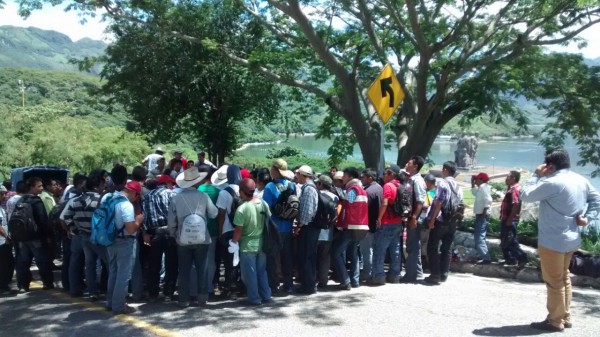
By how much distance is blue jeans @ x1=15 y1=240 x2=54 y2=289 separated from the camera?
7.69 meters

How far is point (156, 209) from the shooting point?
23.5 feet

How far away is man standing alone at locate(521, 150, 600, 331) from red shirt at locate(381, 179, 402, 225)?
7.34ft

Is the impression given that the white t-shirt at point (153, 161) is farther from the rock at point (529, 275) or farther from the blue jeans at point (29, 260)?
the rock at point (529, 275)

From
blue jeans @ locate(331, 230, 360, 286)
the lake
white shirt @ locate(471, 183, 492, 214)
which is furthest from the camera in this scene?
the lake

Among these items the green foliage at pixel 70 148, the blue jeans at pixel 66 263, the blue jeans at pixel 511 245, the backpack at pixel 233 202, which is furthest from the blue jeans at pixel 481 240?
the green foliage at pixel 70 148

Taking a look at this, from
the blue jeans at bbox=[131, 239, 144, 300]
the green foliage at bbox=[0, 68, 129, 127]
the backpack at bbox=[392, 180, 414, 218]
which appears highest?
the green foliage at bbox=[0, 68, 129, 127]

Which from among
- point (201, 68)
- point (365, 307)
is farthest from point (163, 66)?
point (365, 307)

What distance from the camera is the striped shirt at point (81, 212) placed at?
276 inches

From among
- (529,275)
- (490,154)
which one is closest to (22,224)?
(529,275)

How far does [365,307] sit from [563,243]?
2341 mm

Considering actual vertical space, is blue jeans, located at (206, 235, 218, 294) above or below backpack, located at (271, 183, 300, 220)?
below

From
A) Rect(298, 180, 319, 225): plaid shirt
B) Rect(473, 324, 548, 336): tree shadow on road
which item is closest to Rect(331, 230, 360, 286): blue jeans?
Rect(298, 180, 319, 225): plaid shirt

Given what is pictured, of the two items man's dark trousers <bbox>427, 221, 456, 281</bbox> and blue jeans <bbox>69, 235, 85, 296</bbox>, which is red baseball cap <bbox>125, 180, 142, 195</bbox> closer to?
blue jeans <bbox>69, 235, 85, 296</bbox>

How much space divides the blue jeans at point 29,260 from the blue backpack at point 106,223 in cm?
158
